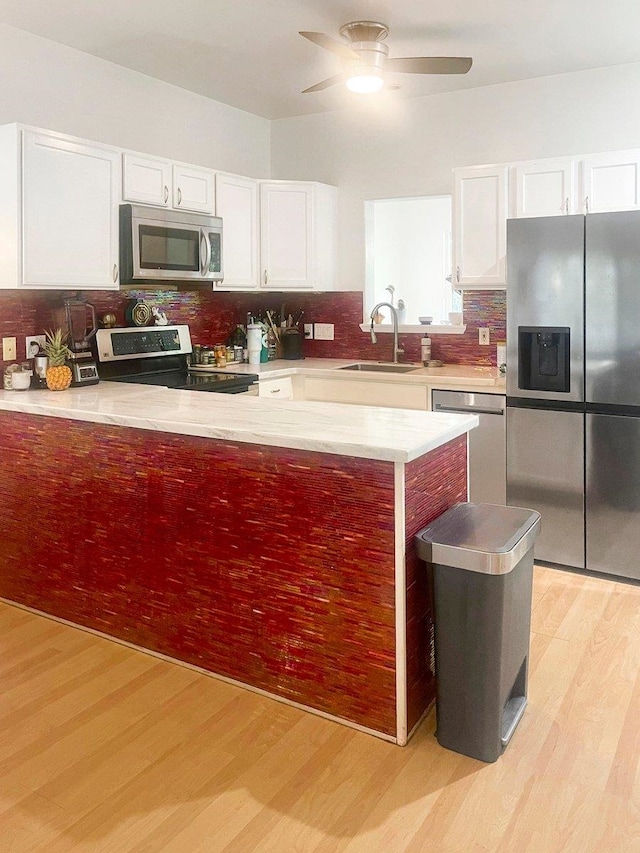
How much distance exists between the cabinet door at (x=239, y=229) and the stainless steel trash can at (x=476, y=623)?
2828mm

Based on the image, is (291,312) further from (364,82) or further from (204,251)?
(364,82)

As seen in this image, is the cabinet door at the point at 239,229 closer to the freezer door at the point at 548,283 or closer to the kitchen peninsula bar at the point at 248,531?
the kitchen peninsula bar at the point at 248,531

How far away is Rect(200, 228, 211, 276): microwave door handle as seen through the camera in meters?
4.21

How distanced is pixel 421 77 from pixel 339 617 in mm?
3434

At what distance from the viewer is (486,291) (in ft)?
15.4

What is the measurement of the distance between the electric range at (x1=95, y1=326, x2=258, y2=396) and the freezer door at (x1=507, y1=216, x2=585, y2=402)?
5.25 feet

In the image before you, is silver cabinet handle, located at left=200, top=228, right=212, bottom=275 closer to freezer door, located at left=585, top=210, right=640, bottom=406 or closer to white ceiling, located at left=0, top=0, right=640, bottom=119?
white ceiling, located at left=0, top=0, right=640, bottom=119

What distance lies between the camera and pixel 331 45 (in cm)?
307

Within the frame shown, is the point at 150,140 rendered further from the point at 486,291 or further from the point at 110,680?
the point at 110,680

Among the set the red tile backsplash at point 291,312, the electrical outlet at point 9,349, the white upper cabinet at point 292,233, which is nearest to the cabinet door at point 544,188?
→ the red tile backsplash at point 291,312

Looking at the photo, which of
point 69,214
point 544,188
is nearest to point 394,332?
point 544,188

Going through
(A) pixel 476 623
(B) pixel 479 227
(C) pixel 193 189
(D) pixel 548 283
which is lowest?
Result: (A) pixel 476 623

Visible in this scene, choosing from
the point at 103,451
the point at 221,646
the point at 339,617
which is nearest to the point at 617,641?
the point at 339,617

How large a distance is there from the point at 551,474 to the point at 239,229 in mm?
2469
